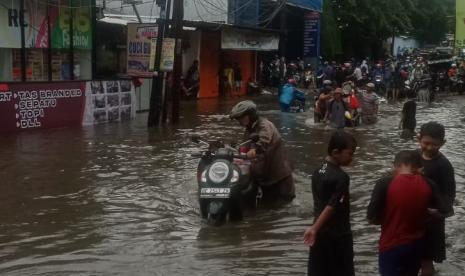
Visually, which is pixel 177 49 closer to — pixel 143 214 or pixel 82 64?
pixel 82 64

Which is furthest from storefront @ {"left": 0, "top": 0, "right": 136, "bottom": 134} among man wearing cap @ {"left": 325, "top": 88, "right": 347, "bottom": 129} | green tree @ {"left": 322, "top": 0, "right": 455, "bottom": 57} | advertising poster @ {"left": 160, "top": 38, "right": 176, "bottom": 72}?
green tree @ {"left": 322, "top": 0, "right": 455, "bottom": 57}

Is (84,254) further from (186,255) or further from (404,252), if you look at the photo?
(404,252)

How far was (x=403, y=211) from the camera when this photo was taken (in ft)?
15.6

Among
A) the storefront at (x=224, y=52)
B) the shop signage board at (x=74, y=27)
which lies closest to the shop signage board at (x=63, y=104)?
the shop signage board at (x=74, y=27)

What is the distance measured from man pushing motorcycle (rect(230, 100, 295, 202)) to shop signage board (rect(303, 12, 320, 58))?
2993 centimetres

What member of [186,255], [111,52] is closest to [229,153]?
[186,255]

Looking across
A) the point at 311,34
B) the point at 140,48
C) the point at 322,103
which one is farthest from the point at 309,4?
the point at 322,103

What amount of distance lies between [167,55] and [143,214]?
9.77 metres

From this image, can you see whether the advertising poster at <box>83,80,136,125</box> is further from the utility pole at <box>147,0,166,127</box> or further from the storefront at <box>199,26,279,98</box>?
the storefront at <box>199,26,279,98</box>

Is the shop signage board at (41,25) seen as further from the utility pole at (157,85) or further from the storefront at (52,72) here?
the utility pole at (157,85)

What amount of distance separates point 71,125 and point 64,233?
436 inches

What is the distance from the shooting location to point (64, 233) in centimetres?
792

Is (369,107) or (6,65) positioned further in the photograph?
(369,107)

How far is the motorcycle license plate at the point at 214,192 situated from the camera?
26.1 feet
